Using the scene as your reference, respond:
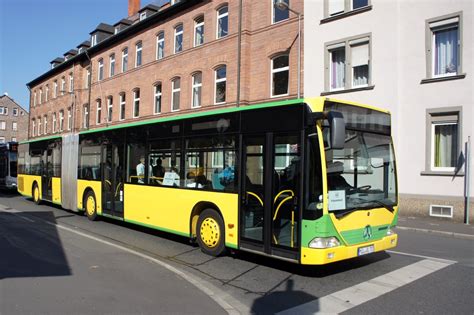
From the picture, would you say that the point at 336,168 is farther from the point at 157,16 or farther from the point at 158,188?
the point at 157,16

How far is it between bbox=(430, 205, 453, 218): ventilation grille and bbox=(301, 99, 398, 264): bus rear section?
859cm

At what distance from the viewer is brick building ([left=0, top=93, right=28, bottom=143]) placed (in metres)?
83.6

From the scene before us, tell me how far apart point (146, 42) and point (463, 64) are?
21564 mm

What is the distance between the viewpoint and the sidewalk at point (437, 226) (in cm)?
1224

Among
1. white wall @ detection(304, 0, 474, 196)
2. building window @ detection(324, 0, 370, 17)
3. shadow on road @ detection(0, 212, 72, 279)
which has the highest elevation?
building window @ detection(324, 0, 370, 17)

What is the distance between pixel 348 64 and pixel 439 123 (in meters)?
4.43

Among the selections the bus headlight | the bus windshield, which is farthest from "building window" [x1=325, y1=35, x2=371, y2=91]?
the bus headlight

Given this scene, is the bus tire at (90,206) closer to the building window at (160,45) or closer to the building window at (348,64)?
the building window at (348,64)

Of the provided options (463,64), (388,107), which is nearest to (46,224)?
(388,107)

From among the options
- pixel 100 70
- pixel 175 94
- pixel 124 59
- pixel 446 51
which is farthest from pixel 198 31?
pixel 446 51

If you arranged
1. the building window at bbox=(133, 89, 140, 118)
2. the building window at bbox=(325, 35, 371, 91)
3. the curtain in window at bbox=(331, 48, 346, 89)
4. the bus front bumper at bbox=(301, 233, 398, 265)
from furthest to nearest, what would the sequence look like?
the building window at bbox=(133, 89, 140, 118) → the curtain in window at bbox=(331, 48, 346, 89) → the building window at bbox=(325, 35, 371, 91) → the bus front bumper at bbox=(301, 233, 398, 265)

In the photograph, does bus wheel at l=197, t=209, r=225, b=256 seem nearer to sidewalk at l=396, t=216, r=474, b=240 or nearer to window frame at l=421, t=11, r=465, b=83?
sidewalk at l=396, t=216, r=474, b=240

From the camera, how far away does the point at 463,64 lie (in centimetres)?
1507

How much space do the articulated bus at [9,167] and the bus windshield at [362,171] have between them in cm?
2323
